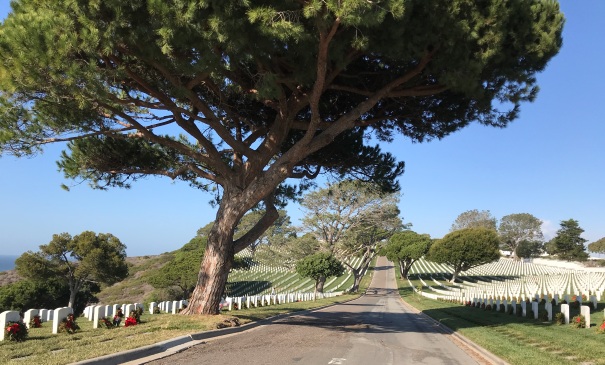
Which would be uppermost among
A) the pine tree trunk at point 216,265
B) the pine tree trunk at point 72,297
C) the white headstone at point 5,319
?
the pine tree trunk at point 216,265

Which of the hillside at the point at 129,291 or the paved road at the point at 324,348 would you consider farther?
the hillside at the point at 129,291

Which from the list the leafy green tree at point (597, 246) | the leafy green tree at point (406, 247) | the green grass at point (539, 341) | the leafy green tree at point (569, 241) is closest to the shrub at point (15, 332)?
the green grass at point (539, 341)

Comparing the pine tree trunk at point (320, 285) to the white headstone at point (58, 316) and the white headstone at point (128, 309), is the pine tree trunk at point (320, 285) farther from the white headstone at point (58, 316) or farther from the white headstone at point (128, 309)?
the white headstone at point (58, 316)

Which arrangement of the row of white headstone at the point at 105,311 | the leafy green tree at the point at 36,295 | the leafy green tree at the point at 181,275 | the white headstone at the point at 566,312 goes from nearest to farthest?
the row of white headstone at the point at 105,311 < the white headstone at the point at 566,312 < the leafy green tree at the point at 36,295 < the leafy green tree at the point at 181,275

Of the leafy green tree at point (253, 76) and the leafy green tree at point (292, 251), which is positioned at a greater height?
the leafy green tree at point (253, 76)

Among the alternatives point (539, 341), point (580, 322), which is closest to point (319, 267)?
point (580, 322)

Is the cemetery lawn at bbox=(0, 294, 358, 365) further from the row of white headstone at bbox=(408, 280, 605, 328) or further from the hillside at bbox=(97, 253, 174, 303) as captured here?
the hillside at bbox=(97, 253, 174, 303)

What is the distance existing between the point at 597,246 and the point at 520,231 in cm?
2016

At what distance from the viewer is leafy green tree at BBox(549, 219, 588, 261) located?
86637 millimetres

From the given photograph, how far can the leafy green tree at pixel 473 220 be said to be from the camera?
122m

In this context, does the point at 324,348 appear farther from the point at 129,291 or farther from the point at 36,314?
the point at 129,291

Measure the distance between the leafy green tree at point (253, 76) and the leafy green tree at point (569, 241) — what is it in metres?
88.8

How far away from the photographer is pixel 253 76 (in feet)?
34.7

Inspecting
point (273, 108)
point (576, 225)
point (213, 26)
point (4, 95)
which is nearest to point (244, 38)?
point (213, 26)
